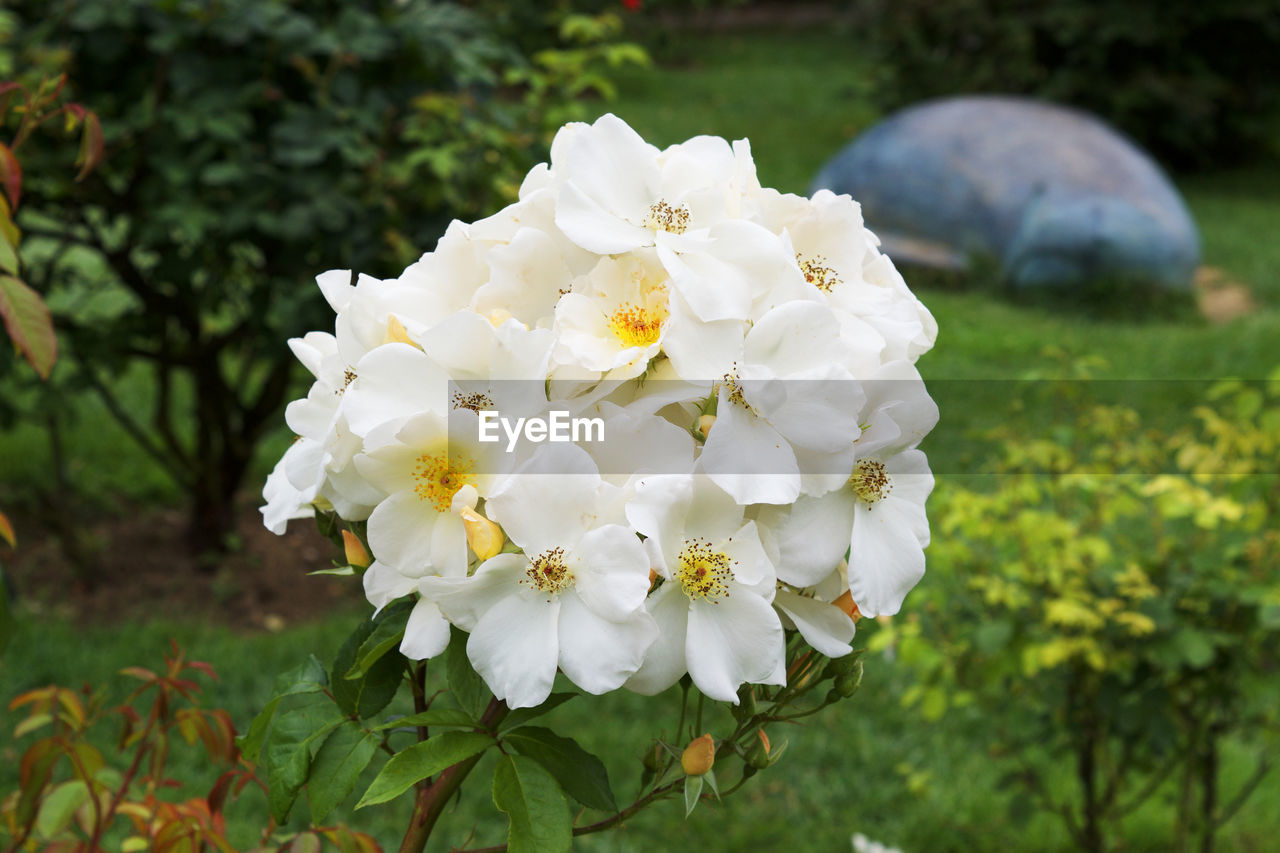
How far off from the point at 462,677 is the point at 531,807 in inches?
4.4

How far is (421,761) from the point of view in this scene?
874 mm

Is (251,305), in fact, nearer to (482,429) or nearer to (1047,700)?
(1047,700)

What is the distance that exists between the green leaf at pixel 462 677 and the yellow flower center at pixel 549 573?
103 millimetres

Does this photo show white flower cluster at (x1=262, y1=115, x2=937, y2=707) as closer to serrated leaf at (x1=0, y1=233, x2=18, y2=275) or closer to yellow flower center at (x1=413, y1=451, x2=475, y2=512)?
yellow flower center at (x1=413, y1=451, x2=475, y2=512)

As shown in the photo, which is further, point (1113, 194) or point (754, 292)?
point (1113, 194)

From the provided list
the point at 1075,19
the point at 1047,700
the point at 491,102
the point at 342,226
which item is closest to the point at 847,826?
the point at 1047,700

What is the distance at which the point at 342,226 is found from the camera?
283 centimetres

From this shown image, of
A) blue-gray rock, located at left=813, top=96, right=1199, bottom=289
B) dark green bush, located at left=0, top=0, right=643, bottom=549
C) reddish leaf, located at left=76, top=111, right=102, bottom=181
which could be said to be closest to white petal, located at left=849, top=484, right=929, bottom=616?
reddish leaf, located at left=76, top=111, right=102, bottom=181

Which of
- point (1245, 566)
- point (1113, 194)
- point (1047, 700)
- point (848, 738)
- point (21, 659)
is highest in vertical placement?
point (1245, 566)

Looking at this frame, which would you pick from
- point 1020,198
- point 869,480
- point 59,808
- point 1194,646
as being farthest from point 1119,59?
point 59,808

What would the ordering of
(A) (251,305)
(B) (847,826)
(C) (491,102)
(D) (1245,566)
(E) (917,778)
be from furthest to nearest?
(C) (491,102) → (A) (251,305) → (B) (847,826) → (E) (917,778) → (D) (1245,566)

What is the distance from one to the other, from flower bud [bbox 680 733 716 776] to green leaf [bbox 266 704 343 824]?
0.98 ft

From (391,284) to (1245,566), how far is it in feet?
6.50

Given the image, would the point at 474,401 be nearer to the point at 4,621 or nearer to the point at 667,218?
the point at 667,218
